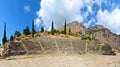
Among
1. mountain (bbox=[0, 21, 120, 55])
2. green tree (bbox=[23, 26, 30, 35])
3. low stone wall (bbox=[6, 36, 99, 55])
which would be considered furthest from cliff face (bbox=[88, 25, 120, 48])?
low stone wall (bbox=[6, 36, 99, 55])

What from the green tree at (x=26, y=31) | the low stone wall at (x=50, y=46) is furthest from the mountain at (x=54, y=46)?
the green tree at (x=26, y=31)

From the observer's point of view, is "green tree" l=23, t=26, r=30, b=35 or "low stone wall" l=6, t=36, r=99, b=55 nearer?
"low stone wall" l=6, t=36, r=99, b=55

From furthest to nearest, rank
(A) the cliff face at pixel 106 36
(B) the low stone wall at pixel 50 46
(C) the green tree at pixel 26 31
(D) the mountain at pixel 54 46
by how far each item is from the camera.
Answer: (A) the cliff face at pixel 106 36, (C) the green tree at pixel 26 31, (B) the low stone wall at pixel 50 46, (D) the mountain at pixel 54 46

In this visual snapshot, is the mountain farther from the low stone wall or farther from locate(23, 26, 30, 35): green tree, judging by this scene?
locate(23, 26, 30, 35): green tree

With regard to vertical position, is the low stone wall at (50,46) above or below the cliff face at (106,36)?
below

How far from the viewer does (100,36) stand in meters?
111

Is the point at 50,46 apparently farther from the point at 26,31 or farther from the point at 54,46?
the point at 26,31

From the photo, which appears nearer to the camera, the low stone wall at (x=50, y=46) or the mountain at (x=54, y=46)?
the mountain at (x=54, y=46)

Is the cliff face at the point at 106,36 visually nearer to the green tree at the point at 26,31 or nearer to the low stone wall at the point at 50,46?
the green tree at the point at 26,31

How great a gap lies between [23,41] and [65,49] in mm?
11159

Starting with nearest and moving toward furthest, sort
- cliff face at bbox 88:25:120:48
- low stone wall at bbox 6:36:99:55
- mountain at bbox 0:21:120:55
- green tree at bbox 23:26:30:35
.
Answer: mountain at bbox 0:21:120:55
low stone wall at bbox 6:36:99:55
green tree at bbox 23:26:30:35
cliff face at bbox 88:25:120:48

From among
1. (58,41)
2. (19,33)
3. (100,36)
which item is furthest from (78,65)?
(100,36)

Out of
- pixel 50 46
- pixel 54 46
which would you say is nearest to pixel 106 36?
pixel 54 46

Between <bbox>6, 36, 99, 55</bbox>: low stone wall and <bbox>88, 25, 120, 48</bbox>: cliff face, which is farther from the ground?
Answer: <bbox>88, 25, 120, 48</bbox>: cliff face
